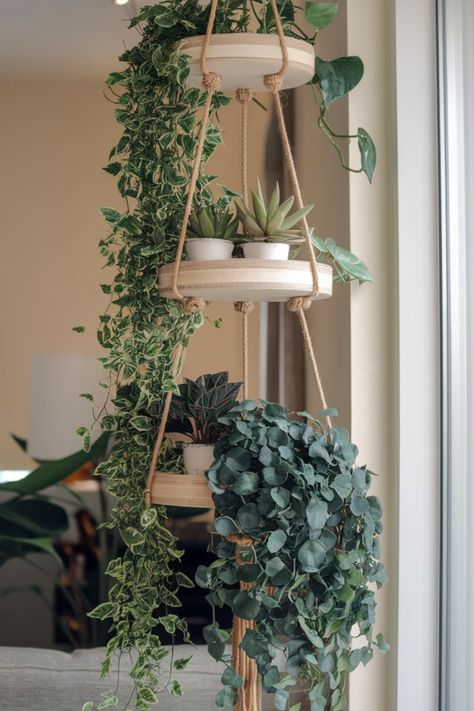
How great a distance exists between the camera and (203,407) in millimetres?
1473

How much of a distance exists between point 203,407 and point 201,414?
Answer: 1cm

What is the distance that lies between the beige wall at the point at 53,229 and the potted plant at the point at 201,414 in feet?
8.01

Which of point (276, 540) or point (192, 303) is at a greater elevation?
point (192, 303)

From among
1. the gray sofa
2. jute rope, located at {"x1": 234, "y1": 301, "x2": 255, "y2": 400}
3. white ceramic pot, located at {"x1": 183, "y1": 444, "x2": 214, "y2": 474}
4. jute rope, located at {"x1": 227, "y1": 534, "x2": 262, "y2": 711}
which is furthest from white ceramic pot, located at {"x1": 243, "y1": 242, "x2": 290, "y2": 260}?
the gray sofa

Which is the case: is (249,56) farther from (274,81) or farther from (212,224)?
(212,224)

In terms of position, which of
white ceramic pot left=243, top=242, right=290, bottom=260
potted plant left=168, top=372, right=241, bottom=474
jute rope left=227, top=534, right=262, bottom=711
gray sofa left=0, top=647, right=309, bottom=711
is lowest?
gray sofa left=0, top=647, right=309, bottom=711

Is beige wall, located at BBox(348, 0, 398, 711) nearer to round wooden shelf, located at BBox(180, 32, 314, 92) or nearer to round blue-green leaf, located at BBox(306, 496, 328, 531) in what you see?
round wooden shelf, located at BBox(180, 32, 314, 92)

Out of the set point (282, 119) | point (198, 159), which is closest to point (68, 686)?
point (198, 159)

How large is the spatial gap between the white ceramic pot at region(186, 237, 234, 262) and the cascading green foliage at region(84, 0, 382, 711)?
0.11m

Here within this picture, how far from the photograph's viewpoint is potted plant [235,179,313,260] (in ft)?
4.53

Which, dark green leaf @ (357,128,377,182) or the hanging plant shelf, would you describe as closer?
the hanging plant shelf

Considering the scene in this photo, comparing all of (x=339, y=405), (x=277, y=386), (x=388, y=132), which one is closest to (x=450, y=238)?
(x=388, y=132)

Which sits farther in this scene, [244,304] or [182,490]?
[244,304]

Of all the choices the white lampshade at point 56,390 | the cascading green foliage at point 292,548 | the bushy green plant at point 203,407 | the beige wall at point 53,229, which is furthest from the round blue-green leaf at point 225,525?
the beige wall at point 53,229
